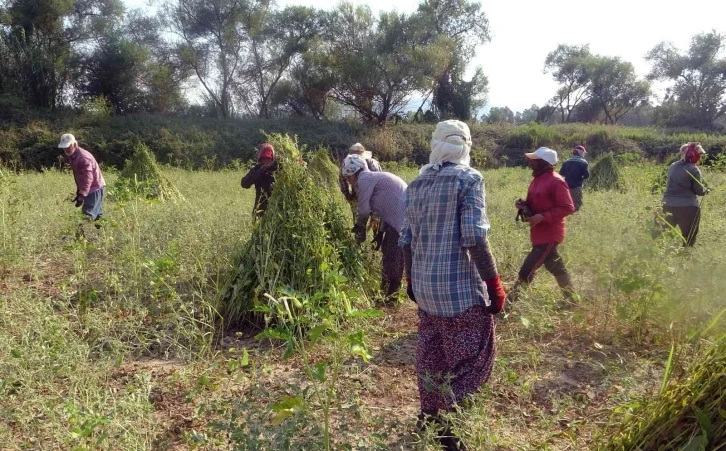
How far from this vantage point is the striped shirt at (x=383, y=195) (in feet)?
13.7

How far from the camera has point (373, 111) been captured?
91.5 ft

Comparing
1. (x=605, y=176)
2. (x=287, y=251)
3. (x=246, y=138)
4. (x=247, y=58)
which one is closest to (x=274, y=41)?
(x=247, y=58)

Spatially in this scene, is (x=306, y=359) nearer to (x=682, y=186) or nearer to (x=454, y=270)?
(x=454, y=270)

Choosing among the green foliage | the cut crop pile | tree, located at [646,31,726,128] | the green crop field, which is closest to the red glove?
the green crop field

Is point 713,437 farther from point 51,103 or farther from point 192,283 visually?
point 51,103

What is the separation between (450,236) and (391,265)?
223cm

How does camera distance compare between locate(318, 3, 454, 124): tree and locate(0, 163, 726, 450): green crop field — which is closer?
locate(0, 163, 726, 450): green crop field

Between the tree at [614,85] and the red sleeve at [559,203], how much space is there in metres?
44.2

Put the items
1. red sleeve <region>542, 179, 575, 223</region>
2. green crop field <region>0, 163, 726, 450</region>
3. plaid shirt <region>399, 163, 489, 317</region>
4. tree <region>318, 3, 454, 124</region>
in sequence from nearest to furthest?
green crop field <region>0, 163, 726, 450</region> → plaid shirt <region>399, 163, 489, 317</region> → red sleeve <region>542, 179, 575, 223</region> → tree <region>318, 3, 454, 124</region>

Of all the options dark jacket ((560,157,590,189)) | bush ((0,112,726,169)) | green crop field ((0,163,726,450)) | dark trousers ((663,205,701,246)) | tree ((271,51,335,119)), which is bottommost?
green crop field ((0,163,726,450))

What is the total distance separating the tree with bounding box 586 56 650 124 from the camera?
138ft

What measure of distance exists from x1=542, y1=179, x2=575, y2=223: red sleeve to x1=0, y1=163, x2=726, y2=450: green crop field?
0.30m

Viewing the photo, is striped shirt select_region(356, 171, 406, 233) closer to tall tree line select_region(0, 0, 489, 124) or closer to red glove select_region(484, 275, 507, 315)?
red glove select_region(484, 275, 507, 315)

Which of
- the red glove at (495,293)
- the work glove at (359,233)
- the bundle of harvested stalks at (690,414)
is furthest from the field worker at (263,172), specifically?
the bundle of harvested stalks at (690,414)
